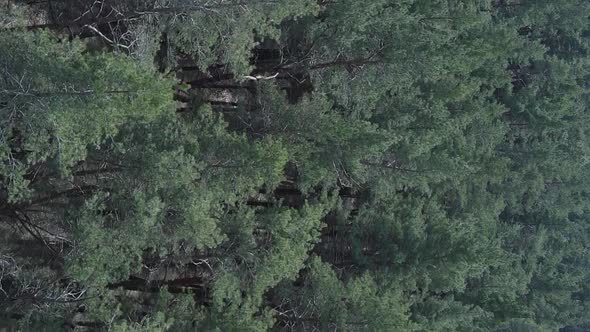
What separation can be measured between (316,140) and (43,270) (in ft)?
29.8

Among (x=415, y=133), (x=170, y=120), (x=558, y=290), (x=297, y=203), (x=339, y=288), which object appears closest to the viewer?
(x=170, y=120)

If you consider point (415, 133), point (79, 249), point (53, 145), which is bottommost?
point (79, 249)

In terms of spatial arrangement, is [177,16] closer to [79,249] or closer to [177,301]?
[79,249]

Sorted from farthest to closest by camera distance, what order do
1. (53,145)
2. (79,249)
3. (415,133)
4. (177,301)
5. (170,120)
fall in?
1. (415,133)
2. (177,301)
3. (170,120)
4. (79,249)
5. (53,145)

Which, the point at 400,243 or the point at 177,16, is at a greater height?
the point at 177,16

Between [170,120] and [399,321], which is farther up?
[170,120]

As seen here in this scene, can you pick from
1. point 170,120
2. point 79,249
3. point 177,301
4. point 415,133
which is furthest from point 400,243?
point 79,249

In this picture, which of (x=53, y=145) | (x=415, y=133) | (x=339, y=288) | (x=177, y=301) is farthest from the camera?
(x=415, y=133)

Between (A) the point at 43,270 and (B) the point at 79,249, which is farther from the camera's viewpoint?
(A) the point at 43,270

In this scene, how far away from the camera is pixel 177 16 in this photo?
1758 centimetres

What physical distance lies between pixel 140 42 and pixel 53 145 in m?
4.94

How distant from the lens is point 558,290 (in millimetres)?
32750

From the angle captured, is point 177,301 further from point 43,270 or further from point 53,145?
point 53,145

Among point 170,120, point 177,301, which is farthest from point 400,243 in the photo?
point 170,120
